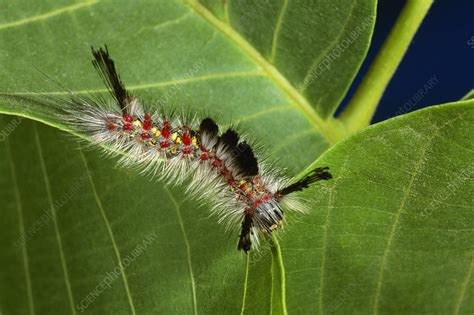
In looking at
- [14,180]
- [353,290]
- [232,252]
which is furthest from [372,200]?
[14,180]

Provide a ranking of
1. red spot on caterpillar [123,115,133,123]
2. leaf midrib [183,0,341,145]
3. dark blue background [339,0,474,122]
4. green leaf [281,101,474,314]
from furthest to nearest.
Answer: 1. dark blue background [339,0,474,122]
2. red spot on caterpillar [123,115,133,123]
3. leaf midrib [183,0,341,145]
4. green leaf [281,101,474,314]

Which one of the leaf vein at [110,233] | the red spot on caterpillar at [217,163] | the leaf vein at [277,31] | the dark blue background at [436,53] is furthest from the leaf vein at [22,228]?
the dark blue background at [436,53]

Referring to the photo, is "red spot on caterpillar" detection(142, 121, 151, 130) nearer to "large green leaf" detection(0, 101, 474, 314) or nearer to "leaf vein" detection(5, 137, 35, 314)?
"large green leaf" detection(0, 101, 474, 314)

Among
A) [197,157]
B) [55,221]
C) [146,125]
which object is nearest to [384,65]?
[197,157]

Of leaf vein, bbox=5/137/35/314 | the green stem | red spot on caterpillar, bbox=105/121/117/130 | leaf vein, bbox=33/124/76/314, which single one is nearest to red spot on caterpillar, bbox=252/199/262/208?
the green stem

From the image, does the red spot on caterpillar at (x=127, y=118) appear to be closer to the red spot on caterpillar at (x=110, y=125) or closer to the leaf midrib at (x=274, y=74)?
the red spot on caterpillar at (x=110, y=125)
